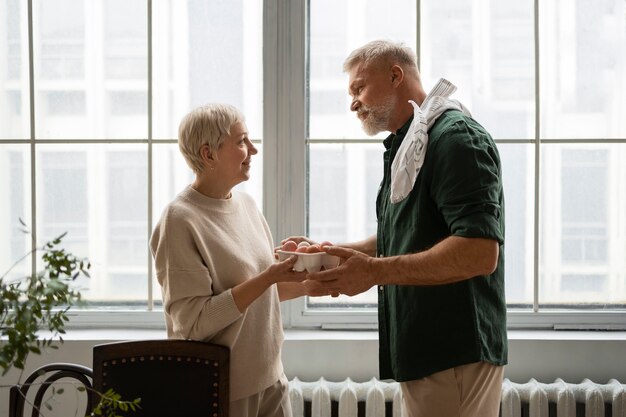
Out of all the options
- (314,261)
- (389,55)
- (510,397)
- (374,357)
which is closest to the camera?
(314,261)

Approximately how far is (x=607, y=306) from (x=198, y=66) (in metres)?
1.89

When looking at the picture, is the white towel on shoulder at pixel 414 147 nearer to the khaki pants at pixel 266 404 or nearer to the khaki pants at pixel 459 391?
the khaki pants at pixel 459 391

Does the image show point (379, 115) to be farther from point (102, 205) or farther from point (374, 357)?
point (102, 205)

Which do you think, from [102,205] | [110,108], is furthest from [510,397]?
[110,108]

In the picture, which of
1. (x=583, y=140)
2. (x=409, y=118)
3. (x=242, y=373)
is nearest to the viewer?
(x=242, y=373)

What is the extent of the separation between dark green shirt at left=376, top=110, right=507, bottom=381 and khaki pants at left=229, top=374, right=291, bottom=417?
1.12 ft

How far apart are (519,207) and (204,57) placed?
1386 millimetres

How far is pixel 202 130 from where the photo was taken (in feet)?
6.77

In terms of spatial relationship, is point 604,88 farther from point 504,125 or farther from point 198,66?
point 198,66

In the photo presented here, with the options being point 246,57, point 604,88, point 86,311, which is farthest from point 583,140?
point 86,311

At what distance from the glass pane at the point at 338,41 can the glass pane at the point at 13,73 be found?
1.15 m

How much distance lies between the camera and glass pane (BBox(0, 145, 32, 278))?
2961mm

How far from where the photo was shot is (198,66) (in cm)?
294

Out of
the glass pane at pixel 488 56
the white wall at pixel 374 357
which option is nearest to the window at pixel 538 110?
the glass pane at pixel 488 56
